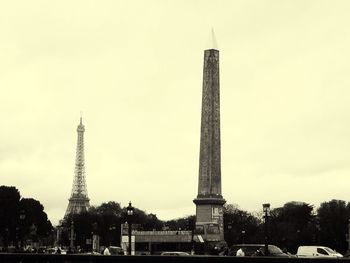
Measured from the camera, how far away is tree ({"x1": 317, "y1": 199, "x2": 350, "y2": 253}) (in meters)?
110

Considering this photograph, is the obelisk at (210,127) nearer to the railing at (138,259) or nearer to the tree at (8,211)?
the tree at (8,211)

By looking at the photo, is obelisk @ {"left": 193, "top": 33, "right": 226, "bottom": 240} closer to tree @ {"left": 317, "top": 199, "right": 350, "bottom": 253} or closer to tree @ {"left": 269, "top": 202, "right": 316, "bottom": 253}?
tree @ {"left": 269, "top": 202, "right": 316, "bottom": 253}

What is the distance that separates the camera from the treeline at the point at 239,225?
11406cm

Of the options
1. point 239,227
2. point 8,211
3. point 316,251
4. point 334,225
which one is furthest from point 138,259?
point 239,227

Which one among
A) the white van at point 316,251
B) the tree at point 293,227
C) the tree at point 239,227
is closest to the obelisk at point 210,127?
the tree at point 293,227

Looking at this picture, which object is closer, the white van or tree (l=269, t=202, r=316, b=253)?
the white van

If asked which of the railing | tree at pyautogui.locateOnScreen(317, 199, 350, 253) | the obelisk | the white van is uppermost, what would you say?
the obelisk

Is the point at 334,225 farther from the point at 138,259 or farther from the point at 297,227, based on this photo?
the point at 138,259

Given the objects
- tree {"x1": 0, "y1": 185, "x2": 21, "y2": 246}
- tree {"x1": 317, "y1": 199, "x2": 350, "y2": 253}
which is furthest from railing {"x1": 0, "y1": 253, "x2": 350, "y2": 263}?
tree {"x1": 0, "y1": 185, "x2": 21, "y2": 246}

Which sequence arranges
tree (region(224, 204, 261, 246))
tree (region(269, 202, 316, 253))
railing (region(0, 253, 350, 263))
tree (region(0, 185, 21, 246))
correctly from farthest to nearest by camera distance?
1. tree (region(224, 204, 261, 246))
2. tree (region(0, 185, 21, 246))
3. tree (region(269, 202, 316, 253))
4. railing (region(0, 253, 350, 263))

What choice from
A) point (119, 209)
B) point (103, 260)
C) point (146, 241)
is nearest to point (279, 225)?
point (146, 241)

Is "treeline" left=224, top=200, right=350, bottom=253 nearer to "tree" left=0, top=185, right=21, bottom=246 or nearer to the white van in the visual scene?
"tree" left=0, top=185, right=21, bottom=246

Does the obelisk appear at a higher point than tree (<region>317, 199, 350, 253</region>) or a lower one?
higher

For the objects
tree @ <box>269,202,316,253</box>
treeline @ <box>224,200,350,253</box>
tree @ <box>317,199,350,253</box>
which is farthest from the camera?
tree @ <box>269,202,316,253</box>
